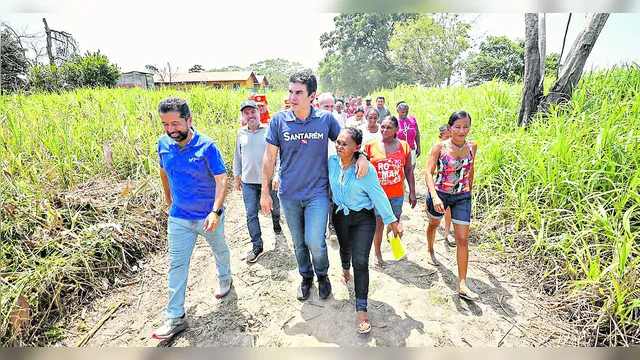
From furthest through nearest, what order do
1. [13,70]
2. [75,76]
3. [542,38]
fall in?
[75,76], [542,38], [13,70]

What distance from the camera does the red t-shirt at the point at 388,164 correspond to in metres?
2.57

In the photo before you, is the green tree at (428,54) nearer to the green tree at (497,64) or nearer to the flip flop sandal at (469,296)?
the green tree at (497,64)

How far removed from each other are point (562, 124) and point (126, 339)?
463 centimetres

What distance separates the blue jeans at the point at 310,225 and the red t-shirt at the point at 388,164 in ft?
2.07

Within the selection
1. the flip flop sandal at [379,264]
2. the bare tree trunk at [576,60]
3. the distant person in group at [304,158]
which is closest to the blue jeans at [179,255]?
the distant person in group at [304,158]

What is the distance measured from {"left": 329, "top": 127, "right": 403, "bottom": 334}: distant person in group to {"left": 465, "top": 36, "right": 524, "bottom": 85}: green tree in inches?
251

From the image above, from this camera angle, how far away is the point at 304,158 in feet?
6.97

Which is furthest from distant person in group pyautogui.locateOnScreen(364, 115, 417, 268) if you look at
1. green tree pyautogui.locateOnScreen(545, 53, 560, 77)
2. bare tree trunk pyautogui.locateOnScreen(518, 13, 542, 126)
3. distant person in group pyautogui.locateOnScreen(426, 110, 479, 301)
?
green tree pyautogui.locateOnScreen(545, 53, 560, 77)

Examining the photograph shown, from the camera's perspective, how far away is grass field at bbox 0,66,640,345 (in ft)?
6.86

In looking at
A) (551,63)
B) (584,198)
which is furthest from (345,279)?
(551,63)

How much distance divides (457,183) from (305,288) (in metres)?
1.49

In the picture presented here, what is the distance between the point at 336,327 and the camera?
2096mm

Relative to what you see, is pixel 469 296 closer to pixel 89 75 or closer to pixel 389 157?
pixel 389 157

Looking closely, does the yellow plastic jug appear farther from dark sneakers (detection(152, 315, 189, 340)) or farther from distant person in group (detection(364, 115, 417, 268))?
dark sneakers (detection(152, 315, 189, 340))
